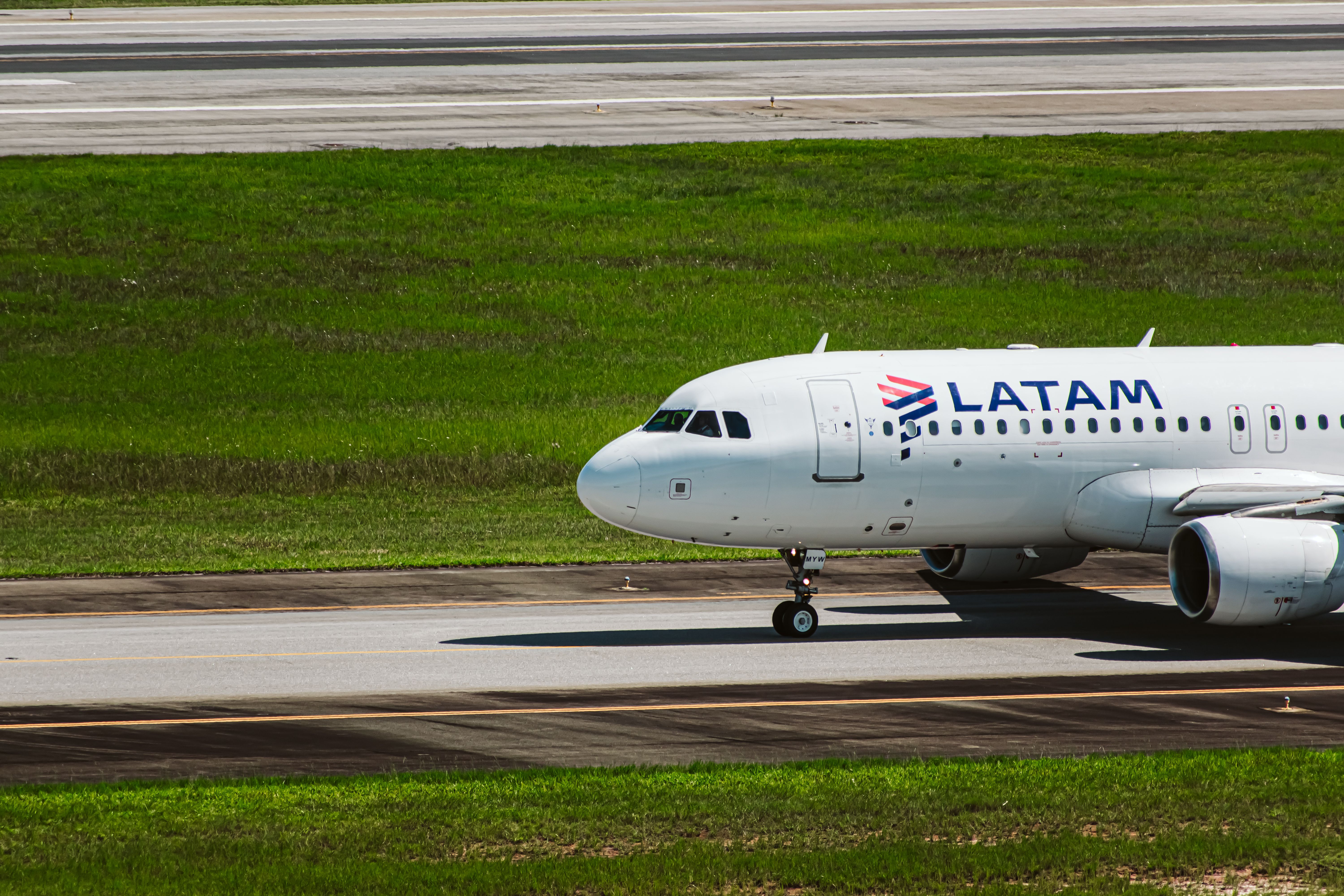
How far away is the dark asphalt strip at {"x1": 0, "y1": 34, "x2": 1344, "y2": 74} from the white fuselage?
48.9 metres

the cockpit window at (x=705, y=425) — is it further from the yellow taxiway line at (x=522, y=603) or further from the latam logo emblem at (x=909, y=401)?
the yellow taxiway line at (x=522, y=603)

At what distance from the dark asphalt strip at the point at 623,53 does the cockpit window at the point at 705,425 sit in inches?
1985

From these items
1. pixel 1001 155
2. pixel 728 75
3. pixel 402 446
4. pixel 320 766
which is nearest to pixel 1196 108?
pixel 1001 155

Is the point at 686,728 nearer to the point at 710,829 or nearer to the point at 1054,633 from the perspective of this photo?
the point at 710,829

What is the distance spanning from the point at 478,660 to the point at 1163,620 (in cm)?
1172

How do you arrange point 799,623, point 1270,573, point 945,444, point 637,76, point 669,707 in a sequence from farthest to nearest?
point 637,76
point 799,623
point 945,444
point 1270,573
point 669,707

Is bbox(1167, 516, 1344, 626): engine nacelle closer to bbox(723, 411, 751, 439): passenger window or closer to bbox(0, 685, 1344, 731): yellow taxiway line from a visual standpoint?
bbox(0, 685, 1344, 731): yellow taxiway line

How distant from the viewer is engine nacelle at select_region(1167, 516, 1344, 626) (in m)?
25.2

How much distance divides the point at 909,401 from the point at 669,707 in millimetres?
7248

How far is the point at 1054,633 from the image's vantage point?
28.2 metres

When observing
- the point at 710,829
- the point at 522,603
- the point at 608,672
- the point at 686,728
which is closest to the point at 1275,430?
the point at 608,672

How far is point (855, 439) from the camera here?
26906mm

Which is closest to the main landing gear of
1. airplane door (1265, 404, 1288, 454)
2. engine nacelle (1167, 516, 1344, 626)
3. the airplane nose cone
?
the airplane nose cone

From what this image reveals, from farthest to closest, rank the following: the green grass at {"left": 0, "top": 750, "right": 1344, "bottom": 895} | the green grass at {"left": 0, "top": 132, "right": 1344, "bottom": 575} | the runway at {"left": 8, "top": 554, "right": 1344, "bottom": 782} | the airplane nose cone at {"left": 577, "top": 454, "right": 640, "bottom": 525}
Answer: the green grass at {"left": 0, "top": 132, "right": 1344, "bottom": 575}, the airplane nose cone at {"left": 577, "top": 454, "right": 640, "bottom": 525}, the runway at {"left": 8, "top": 554, "right": 1344, "bottom": 782}, the green grass at {"left": 0, "top": 750, "right": 1344, "bottom": 895}
